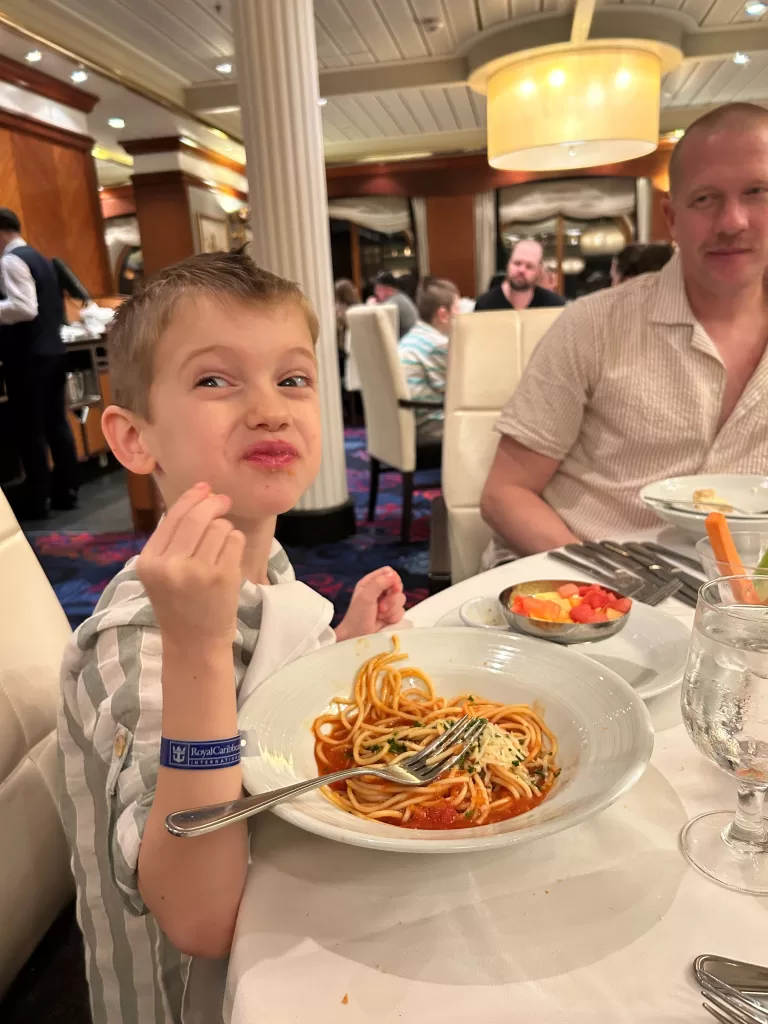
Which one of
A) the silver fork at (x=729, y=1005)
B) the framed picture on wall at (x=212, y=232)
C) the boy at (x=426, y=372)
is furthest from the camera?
the framed picture on wall at (x=212, y=232)

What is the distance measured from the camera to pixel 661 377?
66.8 inches

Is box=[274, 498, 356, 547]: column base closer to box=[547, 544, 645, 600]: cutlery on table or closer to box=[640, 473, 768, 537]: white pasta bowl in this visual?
box=[640, 473, 768, 537]: white pasta bowl

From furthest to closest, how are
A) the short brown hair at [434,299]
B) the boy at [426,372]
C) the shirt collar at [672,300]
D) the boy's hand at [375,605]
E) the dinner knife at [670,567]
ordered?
the short brown hair at [434,299], the boy at [426,372], the shirt collar at [672,300], the dinner knife at [670,567], the boy's hand at [375,605]

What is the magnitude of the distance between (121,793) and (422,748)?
0.91 feet

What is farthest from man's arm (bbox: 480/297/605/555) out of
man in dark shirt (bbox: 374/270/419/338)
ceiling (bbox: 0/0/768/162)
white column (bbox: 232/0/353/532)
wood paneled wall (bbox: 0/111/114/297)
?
wood paneled wall (bbox: 0/111/114/297)

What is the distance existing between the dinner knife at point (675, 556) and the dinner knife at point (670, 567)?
0.05ft

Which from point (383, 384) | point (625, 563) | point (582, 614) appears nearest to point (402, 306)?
point (383, 384)

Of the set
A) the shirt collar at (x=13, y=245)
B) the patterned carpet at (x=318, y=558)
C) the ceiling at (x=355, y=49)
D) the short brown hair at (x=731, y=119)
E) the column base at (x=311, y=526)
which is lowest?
the patterned carpet at (x=318, y=558)

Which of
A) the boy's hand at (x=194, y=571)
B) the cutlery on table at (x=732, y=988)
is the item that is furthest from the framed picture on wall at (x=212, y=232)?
the cutlery on table at (x=732, y=988)

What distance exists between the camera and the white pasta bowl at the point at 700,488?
127 cm

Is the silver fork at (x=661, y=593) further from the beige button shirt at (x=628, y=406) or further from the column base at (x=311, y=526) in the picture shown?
the column base at (x=311, y=526)

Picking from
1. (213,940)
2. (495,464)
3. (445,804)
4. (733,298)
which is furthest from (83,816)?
(733,298)

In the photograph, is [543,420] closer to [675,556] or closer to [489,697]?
[675,556]

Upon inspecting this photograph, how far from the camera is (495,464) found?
1.85m
